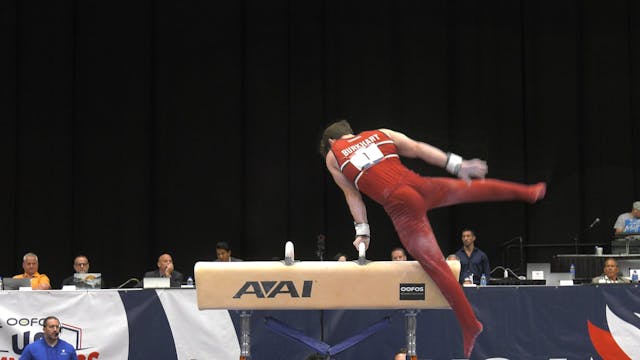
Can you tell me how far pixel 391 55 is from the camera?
542 inches

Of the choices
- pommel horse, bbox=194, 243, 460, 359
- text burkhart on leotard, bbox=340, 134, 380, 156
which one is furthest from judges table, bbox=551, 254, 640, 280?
text burkhart on leotard, bbox=340, 134, 380, 156

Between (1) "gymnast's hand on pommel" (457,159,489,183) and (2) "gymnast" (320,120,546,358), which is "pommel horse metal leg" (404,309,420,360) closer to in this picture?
(2) "gymnast" (320,120,546,358)

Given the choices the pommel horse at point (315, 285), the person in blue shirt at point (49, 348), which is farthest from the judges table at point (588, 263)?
the person in blue shirt at point (49, 348)

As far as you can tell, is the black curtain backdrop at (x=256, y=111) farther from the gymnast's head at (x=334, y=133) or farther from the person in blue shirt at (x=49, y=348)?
the gymnast's head at (x=334, y=133)

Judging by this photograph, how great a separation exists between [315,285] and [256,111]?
740 centimetres

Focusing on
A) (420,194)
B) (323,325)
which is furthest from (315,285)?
(323,325)

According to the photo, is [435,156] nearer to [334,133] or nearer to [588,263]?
[334,133]

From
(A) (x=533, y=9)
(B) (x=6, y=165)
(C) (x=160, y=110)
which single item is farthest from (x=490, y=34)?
(B) (x=6, y=165)

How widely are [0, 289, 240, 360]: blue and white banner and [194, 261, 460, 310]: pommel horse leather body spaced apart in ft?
9.46

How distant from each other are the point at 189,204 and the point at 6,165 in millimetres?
2662

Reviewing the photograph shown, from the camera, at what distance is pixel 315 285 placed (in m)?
6.55

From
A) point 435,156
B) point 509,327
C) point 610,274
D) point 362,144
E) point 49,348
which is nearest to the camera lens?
point 435,156

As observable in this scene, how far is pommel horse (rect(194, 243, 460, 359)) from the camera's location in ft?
21.3

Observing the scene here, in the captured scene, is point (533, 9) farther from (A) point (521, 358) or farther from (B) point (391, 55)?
(A) point (521, 358)
